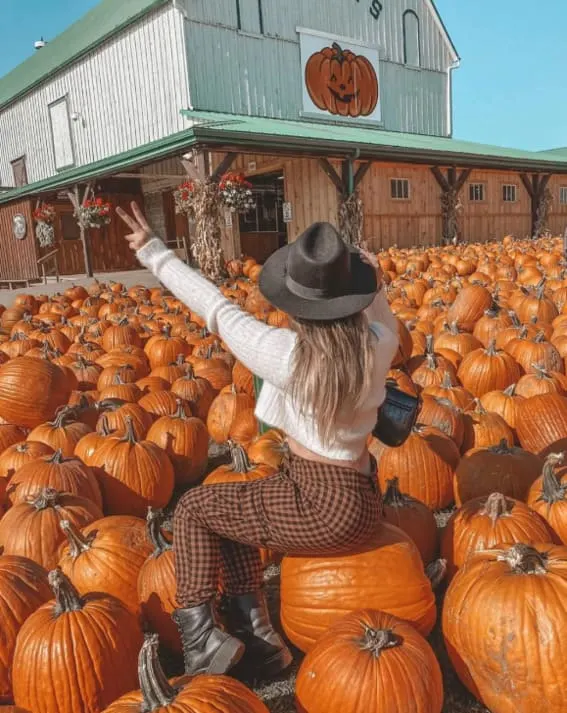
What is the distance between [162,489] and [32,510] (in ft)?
2.99

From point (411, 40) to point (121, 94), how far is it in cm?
1249

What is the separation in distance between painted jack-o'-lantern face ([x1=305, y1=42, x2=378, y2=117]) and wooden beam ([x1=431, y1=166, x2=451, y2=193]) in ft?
16.9

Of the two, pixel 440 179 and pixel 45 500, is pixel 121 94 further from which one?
pixel 45 500

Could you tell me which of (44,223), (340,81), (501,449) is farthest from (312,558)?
(340,81)

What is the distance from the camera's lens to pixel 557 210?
80.7ft

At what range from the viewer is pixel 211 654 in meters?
2.07

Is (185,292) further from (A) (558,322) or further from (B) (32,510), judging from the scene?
(A) (558,322)

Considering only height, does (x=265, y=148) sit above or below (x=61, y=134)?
below

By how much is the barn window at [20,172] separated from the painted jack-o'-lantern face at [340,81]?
564 inches

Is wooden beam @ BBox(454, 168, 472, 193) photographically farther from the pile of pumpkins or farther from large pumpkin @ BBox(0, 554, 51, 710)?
large pumpkin @ BBox(0, 554, 51, 710)

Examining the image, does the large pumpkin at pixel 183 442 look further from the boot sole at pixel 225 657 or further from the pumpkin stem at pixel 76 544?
the boot sole at pixel 225 657

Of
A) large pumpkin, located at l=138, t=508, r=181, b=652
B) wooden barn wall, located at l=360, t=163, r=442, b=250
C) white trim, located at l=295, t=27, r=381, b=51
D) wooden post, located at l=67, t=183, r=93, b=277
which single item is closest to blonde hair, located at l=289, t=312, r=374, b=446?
large pumpkin, located at l=138, t=508, r=181, b=652

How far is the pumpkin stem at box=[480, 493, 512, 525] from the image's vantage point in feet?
8.28

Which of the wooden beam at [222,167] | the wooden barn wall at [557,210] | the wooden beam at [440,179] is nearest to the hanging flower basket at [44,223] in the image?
the wooden beam at [222,167]
